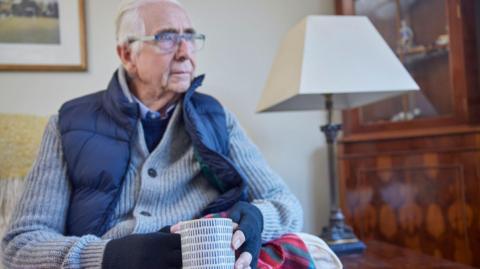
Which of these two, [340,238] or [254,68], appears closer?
[340,238]

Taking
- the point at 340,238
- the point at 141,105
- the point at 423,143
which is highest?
the point at 141,105

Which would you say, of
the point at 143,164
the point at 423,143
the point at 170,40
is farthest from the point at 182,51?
the point at 423,143

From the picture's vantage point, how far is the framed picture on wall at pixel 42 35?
5.09 feet

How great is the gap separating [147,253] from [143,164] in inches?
13.0

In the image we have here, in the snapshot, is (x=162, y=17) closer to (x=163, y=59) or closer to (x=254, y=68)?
(x=163, y=59)

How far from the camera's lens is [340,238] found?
1352 millimetres

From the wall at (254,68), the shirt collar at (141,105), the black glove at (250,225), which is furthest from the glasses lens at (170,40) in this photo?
the wall at (254,68)

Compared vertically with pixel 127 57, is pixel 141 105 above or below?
below

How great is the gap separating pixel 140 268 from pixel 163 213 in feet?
0.94

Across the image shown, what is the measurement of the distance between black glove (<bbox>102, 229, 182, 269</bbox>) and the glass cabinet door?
1.13 metres

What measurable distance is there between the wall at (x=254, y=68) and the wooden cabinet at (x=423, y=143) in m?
0.14

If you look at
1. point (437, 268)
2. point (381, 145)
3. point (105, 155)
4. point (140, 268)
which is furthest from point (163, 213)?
point (381, 145)

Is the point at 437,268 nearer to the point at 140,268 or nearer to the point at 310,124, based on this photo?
the point at 140,268

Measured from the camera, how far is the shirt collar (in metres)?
1.09
